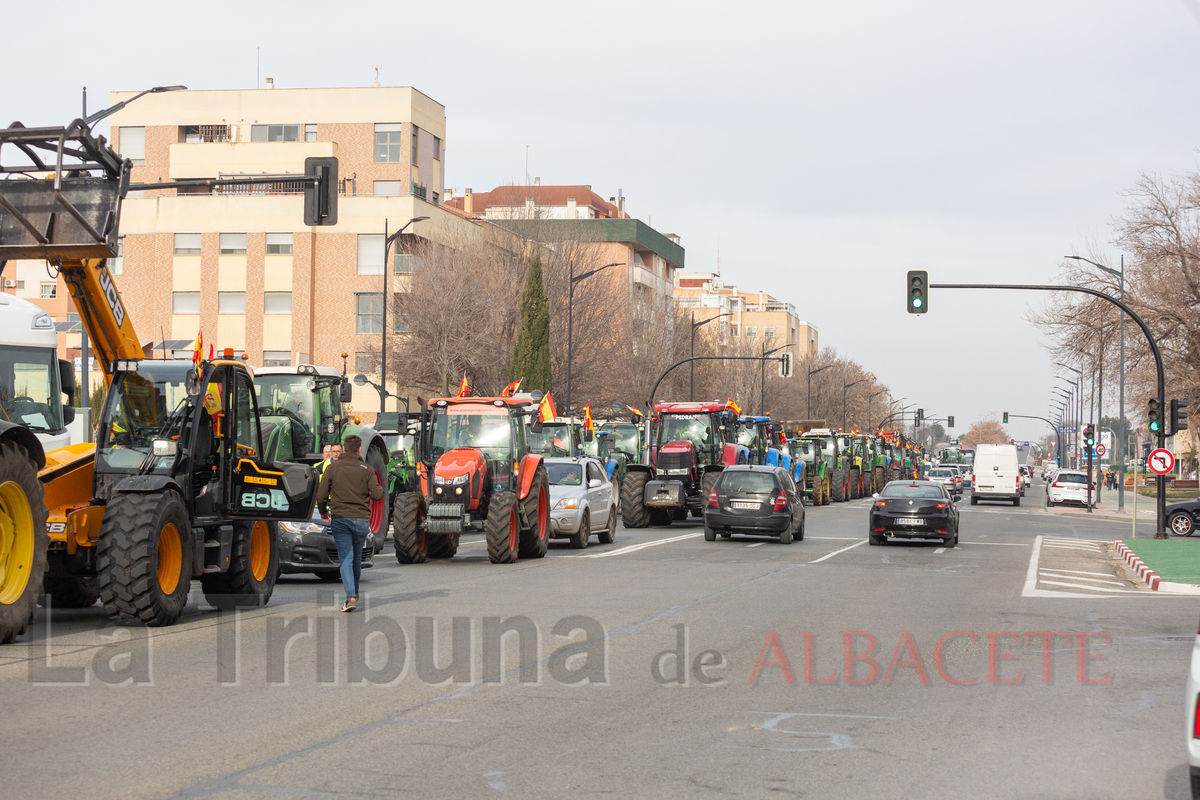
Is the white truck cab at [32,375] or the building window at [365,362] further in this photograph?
the building window at [365,362]

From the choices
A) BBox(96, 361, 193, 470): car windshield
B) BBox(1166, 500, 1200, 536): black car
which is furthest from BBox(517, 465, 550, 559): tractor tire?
BBox(1166, 500, 1200, 536): black car

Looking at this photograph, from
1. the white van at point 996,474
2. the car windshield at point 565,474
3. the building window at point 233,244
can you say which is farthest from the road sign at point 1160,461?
the building window at point 233,244

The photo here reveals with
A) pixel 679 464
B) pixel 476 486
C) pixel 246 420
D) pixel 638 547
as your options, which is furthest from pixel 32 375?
pixel 679 464

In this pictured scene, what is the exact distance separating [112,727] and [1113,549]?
26619 millimetres

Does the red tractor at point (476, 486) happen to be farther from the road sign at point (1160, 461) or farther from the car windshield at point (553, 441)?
Answer: the road sign at point (1160, 461)

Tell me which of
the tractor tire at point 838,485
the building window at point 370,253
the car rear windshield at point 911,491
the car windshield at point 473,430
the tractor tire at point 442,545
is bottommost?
the tractor tire at point 838,485

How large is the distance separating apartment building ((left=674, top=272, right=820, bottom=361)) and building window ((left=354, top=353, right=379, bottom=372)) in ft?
273

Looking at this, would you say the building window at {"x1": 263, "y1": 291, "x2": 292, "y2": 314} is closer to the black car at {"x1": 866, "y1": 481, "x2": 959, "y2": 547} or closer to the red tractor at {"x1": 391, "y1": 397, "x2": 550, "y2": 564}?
the black car at {"x1": 866, "y1": 481, "x2": 959, "y2": 547}

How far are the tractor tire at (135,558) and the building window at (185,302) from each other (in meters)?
56.5

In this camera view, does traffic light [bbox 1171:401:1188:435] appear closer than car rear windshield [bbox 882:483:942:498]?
No

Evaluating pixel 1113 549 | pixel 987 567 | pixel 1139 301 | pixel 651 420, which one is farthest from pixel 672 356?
pixel 987 567

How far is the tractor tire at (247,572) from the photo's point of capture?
14203 mm

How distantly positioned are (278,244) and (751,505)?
143 feet

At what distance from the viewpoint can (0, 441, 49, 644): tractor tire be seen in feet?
36.4
